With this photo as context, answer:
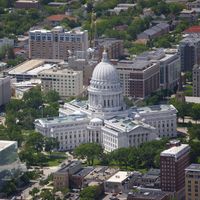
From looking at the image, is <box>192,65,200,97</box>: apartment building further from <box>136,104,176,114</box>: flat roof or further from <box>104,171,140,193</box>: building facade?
<box>104,171,140,193</box>: building facade

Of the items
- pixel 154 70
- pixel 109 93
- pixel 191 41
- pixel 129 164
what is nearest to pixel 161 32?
pixel 191 41

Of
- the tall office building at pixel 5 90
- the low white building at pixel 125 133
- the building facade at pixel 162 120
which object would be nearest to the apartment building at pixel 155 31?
the tall office building at pixel 5 90

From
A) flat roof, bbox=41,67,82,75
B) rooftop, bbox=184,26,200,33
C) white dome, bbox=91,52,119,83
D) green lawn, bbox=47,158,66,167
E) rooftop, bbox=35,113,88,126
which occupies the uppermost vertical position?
white dome, bbox=91,52,119,83

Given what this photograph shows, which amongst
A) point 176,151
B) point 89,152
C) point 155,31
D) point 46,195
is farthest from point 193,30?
point 46,195

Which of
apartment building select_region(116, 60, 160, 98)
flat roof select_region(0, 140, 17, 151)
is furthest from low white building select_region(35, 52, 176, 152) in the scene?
flat roof select_region(0, 140, 17, 151)

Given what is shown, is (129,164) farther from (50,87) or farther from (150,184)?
(50,87)

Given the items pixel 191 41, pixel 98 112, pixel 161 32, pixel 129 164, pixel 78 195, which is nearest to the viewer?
pixel 78 195

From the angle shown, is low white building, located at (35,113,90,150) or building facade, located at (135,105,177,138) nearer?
low white building, located at (35,113,90,150)
